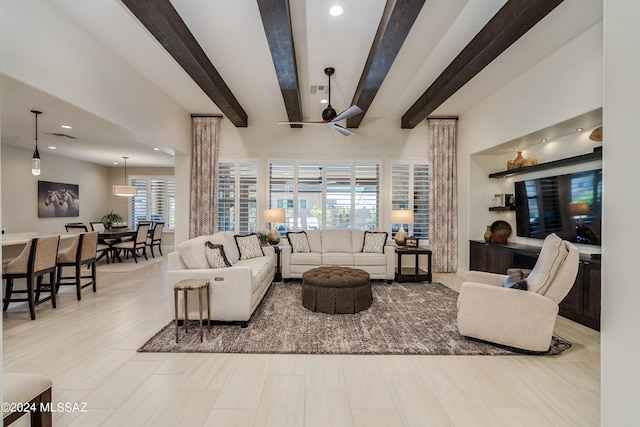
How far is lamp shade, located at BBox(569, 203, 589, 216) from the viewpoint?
140 inches

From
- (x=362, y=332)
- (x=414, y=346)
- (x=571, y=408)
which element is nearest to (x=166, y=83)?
(x=362, y=332)

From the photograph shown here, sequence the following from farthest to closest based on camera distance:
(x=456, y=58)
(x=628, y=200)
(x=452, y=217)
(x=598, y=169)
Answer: (x=452, y=217)
(x=456, y=58)
(x=598, y=169)
(x=628, y=200)

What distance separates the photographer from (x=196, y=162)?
20.0 feet

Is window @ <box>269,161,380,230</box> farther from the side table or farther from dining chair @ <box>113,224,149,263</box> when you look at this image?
dining chair @ <box>113,224,149,263</box>

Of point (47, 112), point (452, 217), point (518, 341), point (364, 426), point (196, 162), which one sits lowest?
point (364, 426)

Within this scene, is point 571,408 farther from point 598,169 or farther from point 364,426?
point 598,169

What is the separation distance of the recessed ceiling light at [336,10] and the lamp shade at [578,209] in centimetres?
369

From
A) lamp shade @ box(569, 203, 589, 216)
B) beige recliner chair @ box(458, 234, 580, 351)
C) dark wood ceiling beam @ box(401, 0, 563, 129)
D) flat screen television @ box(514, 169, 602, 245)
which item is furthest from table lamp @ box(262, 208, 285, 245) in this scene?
lamp shade @ box(569, 203, 589, 216)

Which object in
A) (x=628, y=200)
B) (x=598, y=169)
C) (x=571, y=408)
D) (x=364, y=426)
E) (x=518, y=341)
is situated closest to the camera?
(x=628, y=200)

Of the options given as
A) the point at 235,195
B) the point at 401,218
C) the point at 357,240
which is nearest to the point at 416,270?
the point at 401,218

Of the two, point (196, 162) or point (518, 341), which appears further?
point (196, 162)

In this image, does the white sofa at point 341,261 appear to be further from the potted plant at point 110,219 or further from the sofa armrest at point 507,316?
the potted plant at point 110,219

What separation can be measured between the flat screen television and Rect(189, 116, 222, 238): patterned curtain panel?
5.75 m

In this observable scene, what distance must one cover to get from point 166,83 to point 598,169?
612 centimetres
